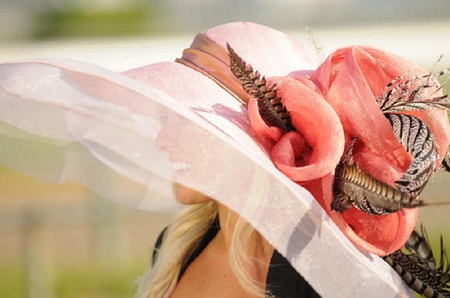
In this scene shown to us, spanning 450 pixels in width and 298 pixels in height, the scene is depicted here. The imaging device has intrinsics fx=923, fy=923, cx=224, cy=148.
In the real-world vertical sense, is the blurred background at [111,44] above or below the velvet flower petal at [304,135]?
below

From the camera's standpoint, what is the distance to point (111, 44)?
1453 centimetres

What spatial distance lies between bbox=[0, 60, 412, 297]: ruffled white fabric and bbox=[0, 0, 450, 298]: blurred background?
2267mm

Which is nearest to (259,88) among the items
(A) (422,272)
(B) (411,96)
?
(B) (411,96)

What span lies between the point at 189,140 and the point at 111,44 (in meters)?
13.6

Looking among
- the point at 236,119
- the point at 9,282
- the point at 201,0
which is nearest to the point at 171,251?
the point at 236,119

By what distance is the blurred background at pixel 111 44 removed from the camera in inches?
149

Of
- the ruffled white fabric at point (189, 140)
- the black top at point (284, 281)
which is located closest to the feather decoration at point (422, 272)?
the ruffled white fabric at point (189, 140)

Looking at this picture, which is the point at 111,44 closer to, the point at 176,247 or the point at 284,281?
the point at 176,247

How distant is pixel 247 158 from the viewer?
1.09 meters

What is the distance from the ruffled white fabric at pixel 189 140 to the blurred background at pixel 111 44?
2.27m

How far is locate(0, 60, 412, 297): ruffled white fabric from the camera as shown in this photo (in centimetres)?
109

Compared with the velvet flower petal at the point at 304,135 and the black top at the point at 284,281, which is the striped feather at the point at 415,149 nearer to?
the velvet flower petal at the point at 304,135

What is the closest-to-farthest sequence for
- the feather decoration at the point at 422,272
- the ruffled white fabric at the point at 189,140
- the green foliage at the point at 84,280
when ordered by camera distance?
the ruffled white fabric at the point at 189,140, the feather decoration at the point at 422,272, the green foliage at the point at 84,280

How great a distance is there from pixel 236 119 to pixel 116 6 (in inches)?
652
